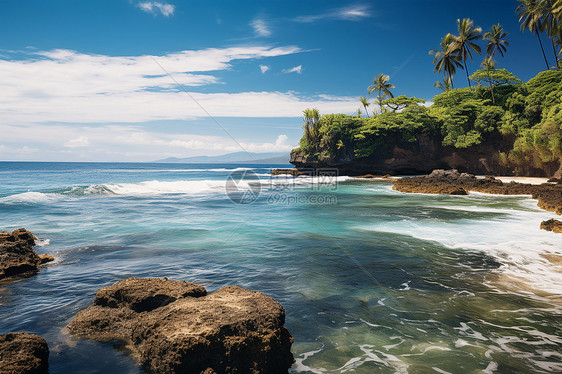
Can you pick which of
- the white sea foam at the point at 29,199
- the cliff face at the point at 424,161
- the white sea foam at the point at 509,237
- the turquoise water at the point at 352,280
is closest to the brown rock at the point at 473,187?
the white sea foam at the point at 509,237

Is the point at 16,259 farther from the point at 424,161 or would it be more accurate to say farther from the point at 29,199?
the point at 424,161

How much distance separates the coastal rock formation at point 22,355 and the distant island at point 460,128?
33.7 meters

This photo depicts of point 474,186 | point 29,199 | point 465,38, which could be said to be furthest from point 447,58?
point 29,199

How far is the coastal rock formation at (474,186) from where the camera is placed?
18.0 m

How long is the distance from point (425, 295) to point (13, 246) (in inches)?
325

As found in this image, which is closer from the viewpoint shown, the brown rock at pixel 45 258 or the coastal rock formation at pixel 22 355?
the coastal rock formation at pixel 22 355

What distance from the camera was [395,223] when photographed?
12.4 metres

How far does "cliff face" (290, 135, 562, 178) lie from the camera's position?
37.1 meters

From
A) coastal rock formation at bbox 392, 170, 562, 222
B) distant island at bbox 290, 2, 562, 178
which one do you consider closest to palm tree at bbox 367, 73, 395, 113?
distant island at bbox 290, 2, 562, 178

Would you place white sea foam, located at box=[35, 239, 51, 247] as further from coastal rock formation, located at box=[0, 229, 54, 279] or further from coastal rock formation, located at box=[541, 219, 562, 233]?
coastal rock formation, located at box=[541, 219, 562, 233]

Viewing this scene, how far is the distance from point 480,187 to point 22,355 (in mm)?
26795

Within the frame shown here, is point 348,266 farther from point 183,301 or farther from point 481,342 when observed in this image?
point 183,301

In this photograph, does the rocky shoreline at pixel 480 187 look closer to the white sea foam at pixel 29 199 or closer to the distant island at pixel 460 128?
the distant island at pixel 460 128

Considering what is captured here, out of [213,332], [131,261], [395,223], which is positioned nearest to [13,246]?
[131,261]
